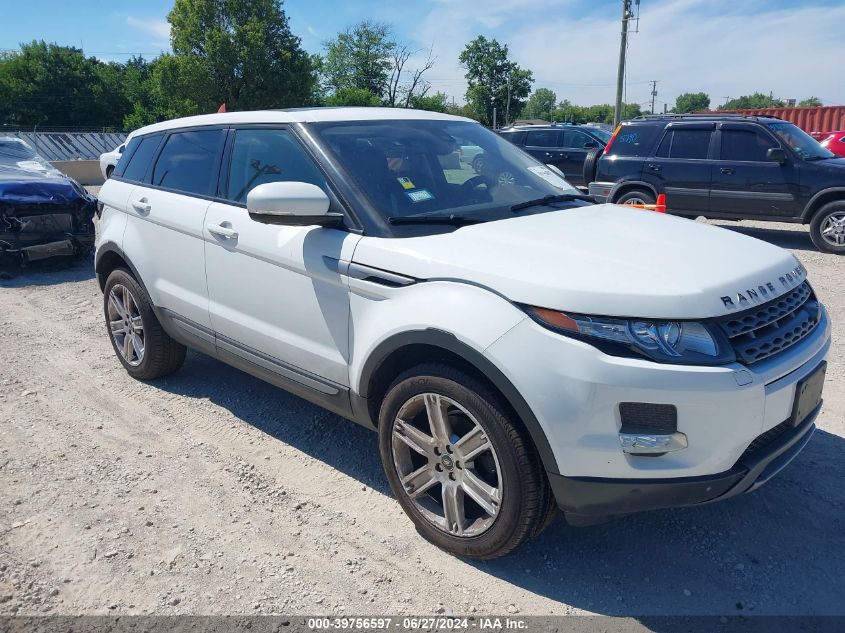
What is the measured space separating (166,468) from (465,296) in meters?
2.11

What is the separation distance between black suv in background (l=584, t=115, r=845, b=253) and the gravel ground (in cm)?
614

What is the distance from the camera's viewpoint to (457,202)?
336cm

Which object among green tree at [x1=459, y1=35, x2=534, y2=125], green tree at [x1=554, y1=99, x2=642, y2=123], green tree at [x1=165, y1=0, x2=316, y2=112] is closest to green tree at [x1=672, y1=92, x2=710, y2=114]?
green tree at [x1=554, y1=99, x2=642, y2=123]

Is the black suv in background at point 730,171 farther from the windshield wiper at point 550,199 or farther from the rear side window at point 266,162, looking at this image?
the rear side window at point 266,162

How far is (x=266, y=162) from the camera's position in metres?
3.68

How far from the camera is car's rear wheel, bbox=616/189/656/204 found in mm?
10992

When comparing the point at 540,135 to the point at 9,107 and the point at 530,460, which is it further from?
the point at 9,107

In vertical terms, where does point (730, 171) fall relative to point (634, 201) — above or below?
above

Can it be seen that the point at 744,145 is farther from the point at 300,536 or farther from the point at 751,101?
the point at 751,101

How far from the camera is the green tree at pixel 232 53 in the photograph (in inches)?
1640

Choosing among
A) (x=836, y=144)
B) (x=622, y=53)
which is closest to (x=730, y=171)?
(x=836, y=144)

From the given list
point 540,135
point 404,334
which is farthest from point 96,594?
point 540,135

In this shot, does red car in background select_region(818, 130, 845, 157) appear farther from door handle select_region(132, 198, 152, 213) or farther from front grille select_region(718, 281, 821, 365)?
door handle select_region(132, 198, 152, 213)

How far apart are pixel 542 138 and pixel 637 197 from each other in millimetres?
5810
